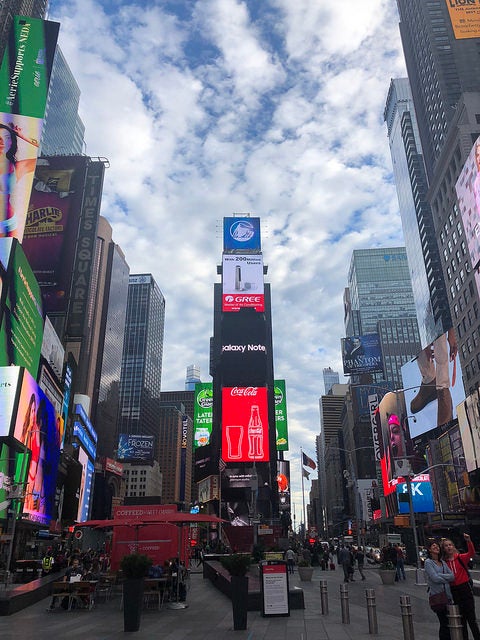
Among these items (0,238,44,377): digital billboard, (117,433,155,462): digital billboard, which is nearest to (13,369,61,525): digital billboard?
(0,238,44,377): digital billboard

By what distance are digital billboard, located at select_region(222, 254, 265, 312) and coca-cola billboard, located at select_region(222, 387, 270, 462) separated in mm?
19060

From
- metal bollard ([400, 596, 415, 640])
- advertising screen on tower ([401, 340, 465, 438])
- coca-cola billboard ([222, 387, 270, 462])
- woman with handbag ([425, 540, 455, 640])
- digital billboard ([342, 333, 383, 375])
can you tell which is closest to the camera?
woman with handbag ([425, 540, 455, 640])

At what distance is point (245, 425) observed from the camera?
81.9m

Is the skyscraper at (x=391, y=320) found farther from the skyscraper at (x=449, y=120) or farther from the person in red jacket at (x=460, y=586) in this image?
the person in red jacket at (x=460, y=586)

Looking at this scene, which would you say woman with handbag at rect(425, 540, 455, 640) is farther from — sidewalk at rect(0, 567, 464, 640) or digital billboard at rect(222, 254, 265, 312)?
digital billboard at rect(222, 254, 265, 312)

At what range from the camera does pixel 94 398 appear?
506ft

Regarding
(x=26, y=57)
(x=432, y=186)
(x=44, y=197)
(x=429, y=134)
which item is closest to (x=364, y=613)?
(x=26, y=57)

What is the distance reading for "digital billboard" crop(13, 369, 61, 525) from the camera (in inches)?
1684

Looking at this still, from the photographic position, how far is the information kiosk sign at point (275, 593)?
14.5 meters

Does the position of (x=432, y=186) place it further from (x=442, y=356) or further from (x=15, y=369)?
(x=15, y=369)

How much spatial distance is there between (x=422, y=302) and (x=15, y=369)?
4630 inches

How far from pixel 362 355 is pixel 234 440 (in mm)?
57052

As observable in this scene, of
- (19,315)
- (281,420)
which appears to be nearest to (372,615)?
(19,315)

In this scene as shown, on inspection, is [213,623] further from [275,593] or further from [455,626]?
[455,626]
